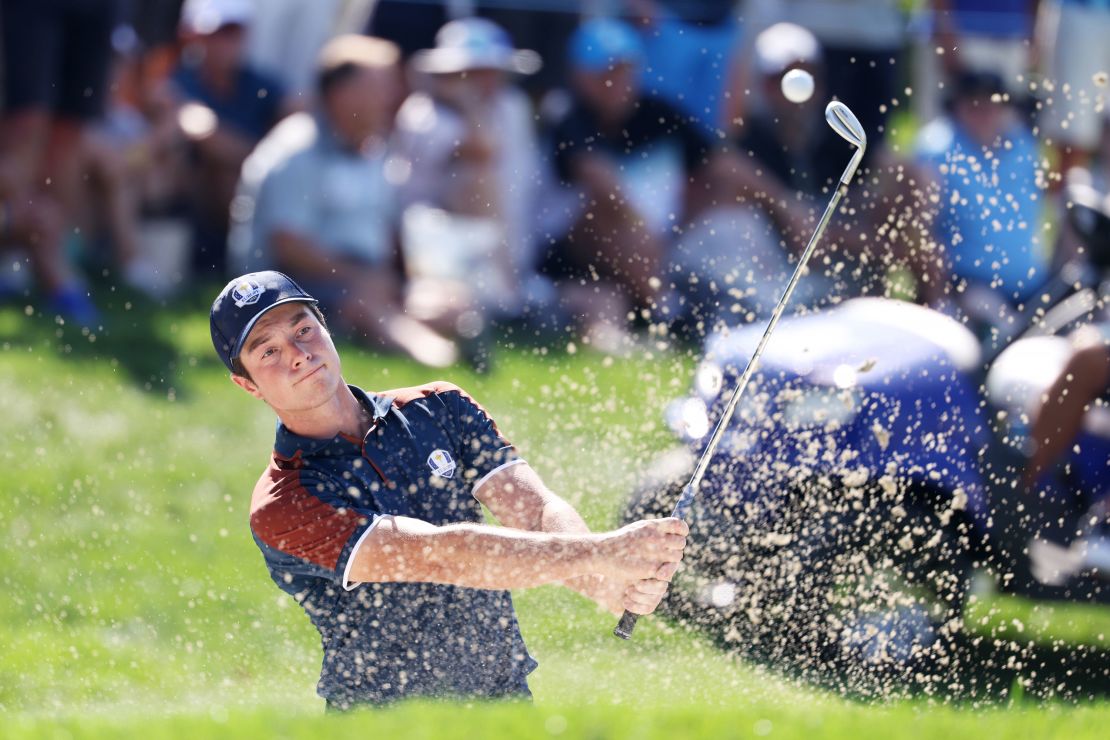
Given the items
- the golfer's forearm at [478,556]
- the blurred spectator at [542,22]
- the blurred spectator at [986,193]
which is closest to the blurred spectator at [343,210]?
the blurred spectator at [986,193]

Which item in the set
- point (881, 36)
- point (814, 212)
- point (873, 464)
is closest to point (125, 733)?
point (873, 464)

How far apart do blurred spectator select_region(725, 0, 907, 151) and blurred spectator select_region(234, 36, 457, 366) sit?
452 cm

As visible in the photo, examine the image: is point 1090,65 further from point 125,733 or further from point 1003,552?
point 125,733

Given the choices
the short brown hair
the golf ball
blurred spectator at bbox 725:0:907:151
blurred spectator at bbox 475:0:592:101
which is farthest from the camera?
blurred spectator at bbox 725:0:907:151

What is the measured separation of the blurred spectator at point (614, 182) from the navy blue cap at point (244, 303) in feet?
15.1

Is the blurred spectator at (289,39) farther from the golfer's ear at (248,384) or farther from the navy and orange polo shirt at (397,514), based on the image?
the navy and orange polo shirt at (397,514)

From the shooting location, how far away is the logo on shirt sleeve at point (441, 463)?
4180 mm

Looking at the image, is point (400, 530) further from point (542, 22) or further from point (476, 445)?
point (542, 22)

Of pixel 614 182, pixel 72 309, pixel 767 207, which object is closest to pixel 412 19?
pixel 614 182

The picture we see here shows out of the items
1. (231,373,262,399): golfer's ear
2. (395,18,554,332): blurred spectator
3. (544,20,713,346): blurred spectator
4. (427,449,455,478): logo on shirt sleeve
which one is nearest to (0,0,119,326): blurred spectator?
(395,18,554,332): blurred spectator

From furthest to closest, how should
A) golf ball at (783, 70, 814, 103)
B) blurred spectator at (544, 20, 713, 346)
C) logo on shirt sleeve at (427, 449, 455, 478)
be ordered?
blurred spectator at (544, 20, 713, 346) → golf ball at (783, 70, 814, 103) → logo on shirt sleeve at (427, 449, 455, 478)

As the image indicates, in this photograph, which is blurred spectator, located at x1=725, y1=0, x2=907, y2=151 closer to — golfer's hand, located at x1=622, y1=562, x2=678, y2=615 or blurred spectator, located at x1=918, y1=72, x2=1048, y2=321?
blurred spectator, located at x1=918, y1=72, x2=1048, y2=321

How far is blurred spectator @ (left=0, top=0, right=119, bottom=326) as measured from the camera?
888 centimetres

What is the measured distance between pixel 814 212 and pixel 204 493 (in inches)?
154
